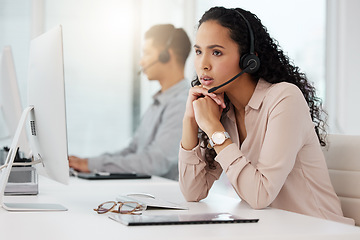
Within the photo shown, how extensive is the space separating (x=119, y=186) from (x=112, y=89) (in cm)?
270

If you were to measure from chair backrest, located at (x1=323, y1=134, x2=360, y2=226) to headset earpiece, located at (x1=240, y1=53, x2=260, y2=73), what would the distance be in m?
0.37

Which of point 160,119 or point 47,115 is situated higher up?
point 47,115

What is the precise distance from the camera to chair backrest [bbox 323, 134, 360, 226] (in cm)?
167

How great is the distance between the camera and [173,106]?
3254 mm

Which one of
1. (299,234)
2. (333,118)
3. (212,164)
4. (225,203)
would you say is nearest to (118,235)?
(299,234)

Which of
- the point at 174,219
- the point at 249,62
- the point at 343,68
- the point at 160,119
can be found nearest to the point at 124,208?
the point at 174,219

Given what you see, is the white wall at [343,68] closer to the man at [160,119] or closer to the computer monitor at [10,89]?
the man at [160,119]

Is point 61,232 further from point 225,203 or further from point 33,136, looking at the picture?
point 225,203

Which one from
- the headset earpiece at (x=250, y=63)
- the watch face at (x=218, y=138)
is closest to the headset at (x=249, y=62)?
the headset earpiece at (x=250, y=63)

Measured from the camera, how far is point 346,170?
170 cm

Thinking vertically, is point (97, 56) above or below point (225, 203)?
above

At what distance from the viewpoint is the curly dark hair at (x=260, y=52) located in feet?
5.51

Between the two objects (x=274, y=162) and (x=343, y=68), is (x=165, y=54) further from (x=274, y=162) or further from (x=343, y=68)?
(x=274, y=162)

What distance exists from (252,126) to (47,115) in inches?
25.6
